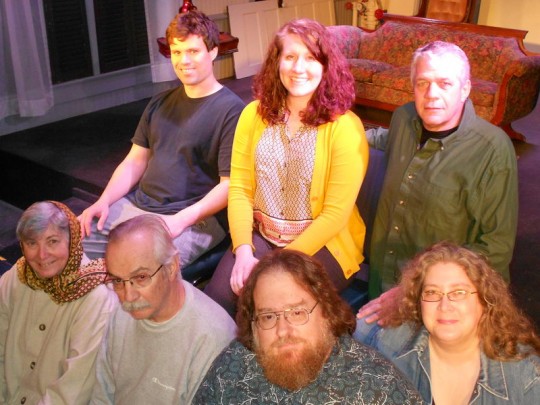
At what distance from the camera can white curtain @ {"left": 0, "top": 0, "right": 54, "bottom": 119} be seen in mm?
4875

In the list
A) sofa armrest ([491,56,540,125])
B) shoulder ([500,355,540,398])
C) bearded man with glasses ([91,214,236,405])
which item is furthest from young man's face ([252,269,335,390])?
sofa armrest ([491,56,540,125])

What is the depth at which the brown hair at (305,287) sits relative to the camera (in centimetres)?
150

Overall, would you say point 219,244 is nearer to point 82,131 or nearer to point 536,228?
Answer: point 536,228

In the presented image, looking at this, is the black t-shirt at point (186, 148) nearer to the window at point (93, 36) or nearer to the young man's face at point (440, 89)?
the young man's face at point (440, 89)

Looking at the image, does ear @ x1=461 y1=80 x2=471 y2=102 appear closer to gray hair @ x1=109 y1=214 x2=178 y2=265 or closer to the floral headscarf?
gray hair @ x1=109 y1=214 x2=178 y2=265

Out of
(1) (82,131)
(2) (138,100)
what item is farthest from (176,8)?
(1) (82,131)

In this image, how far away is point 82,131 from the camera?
16.7ft

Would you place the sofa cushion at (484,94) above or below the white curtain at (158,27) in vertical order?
below

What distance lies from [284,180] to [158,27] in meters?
4.19

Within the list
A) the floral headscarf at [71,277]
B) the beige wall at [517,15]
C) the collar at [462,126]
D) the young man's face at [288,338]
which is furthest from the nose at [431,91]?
the beige wall at [517,15]

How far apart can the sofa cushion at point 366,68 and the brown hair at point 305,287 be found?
4.23 m

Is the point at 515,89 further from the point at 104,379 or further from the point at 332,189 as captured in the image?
the point at 104,379

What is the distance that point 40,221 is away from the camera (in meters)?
1.87

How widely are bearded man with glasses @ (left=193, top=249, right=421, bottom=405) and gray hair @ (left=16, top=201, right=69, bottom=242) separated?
66cm
